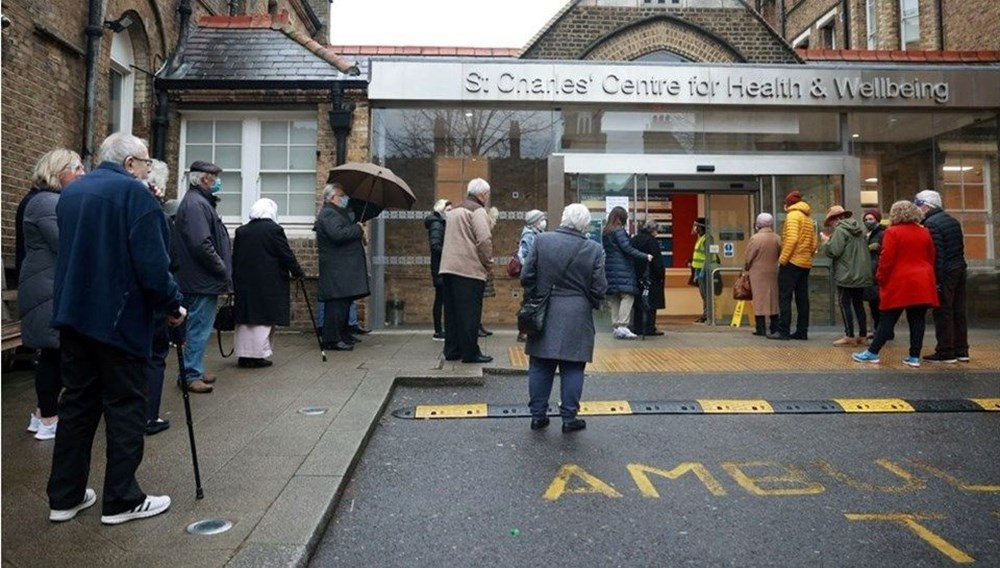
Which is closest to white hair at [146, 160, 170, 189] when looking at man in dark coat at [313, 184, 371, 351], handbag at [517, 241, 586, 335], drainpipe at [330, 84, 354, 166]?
handbag at [517, 241, 586, 335]

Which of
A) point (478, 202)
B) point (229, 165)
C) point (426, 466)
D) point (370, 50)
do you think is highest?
point (370, 50)

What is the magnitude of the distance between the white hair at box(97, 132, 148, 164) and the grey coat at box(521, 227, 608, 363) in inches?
111

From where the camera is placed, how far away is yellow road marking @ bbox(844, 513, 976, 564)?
321cm

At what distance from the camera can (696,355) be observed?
8.54 m

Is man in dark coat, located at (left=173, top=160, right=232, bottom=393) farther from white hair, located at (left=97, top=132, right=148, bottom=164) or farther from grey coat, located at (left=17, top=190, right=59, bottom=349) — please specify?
white hair, located at (left=97, top=132, right=148, bottom=164)

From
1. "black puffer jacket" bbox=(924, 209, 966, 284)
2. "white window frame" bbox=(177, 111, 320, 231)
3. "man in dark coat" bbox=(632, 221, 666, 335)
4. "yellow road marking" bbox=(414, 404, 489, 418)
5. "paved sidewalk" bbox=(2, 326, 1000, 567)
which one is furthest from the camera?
"white window frame" bbox=(177, 111, 320, 231)

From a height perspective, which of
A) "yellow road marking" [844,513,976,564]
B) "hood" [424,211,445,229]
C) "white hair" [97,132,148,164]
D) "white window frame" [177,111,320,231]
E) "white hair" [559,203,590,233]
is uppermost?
"white window frame" [177,111,320,231]

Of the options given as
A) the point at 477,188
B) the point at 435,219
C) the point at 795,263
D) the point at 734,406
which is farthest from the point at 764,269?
the point at 477,188

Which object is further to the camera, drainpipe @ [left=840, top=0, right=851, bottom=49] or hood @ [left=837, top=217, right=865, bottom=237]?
drainpipe @ [left=840, top=0, right=851, bottom=49]

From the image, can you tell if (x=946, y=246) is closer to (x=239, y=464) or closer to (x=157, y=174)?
(x=239, y=464)

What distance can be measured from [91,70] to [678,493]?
8.67 meters

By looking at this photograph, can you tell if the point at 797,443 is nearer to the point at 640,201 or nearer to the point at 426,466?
the point at 426,466

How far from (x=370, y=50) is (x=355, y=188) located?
14.0ft

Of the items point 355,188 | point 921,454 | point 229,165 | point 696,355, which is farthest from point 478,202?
point 229,165
